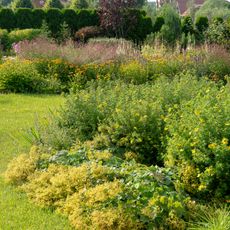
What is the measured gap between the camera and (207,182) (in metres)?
4.62

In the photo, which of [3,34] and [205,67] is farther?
[3,34]

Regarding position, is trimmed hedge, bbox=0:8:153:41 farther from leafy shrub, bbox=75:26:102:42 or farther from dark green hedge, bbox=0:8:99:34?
leafy shrub, bbox=75:26:102:42

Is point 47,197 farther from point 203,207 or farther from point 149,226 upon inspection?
point 203,207

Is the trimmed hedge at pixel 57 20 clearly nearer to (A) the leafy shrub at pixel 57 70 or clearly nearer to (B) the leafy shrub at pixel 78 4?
(B) the leafy shrub at pixel 78 4

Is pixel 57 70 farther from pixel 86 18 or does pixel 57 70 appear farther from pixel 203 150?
pixel 86 18

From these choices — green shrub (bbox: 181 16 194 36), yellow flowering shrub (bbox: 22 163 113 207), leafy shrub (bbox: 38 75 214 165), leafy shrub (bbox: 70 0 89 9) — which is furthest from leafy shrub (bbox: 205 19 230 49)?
yellow flowering shrub (bbox: 22 163 113 207)

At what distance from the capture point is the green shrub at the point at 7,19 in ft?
83.2

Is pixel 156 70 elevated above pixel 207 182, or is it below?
below

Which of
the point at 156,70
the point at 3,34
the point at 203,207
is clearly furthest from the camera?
the point at 3,34

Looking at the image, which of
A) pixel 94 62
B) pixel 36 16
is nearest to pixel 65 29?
pixel 36 16

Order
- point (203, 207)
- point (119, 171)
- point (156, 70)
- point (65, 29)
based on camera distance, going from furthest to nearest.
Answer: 1. point (65, 29)
2. point (156, 70)
3. point (119, 171)
4. point (203, 207)

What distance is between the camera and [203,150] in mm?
4781

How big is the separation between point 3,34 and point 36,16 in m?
3.22

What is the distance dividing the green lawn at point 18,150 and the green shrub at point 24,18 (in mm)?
14632
